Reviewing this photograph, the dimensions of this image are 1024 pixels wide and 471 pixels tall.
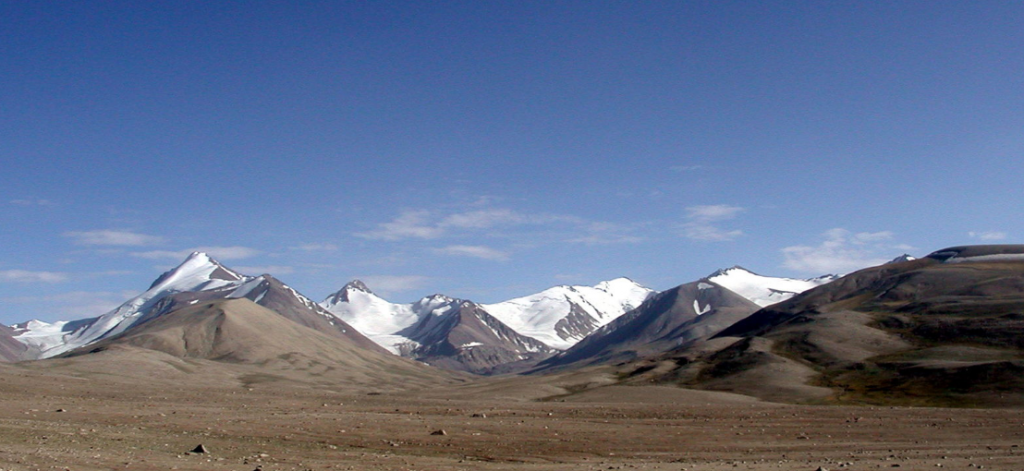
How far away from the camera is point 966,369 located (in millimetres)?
104750

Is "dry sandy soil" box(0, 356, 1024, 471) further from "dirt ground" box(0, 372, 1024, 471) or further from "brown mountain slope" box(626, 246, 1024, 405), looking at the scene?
"brown mountain slope" box(626, 246, 1024, 405)

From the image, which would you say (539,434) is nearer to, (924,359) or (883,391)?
(883,391)

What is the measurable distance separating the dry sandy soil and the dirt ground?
0.07 metres

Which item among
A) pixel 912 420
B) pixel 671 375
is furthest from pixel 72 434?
pixel 671 375

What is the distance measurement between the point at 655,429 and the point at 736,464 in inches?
622

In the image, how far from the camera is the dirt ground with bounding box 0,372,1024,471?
3012cm

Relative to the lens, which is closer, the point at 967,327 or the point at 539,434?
the point at 539,434

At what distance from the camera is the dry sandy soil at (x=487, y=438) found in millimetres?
30164

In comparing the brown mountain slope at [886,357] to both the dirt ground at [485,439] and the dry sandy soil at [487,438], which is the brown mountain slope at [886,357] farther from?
the dirt ground at [485,439]

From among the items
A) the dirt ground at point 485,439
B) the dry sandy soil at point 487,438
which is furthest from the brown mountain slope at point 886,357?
the dirt ground at point 485,439

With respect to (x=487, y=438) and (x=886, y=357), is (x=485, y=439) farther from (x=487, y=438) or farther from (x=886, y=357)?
(x=886, y=357)

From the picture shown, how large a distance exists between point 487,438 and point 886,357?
113 m

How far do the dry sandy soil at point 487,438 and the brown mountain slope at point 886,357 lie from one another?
141 feet

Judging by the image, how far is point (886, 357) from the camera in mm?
135125
